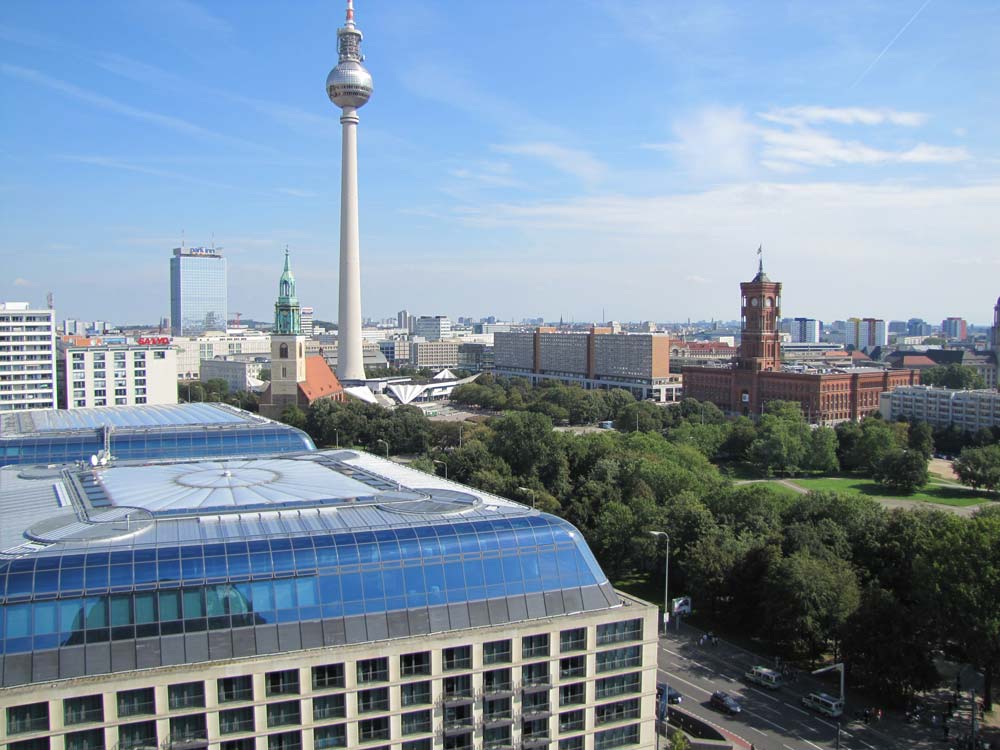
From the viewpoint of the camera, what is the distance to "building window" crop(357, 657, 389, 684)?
25766 mm

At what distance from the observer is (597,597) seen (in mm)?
29641

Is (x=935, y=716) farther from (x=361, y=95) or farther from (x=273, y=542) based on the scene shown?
(x=361, y=95)

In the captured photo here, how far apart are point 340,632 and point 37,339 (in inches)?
3475

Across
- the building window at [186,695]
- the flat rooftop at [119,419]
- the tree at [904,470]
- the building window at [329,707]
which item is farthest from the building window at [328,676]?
the tree at [904,470]

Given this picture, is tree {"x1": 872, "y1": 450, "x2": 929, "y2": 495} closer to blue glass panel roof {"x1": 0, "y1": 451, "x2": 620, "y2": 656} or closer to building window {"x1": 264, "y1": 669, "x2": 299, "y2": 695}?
blue glass panel roof {"x1": 0, "y1": 451, "x2": 620, "y2": 656}

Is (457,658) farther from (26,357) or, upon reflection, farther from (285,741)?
(26,357)

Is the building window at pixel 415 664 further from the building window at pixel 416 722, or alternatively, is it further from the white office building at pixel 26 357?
the white office building at pixel 26 357

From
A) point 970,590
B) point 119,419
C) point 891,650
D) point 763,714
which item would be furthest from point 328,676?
point 119,419

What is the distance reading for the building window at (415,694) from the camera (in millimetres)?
26250

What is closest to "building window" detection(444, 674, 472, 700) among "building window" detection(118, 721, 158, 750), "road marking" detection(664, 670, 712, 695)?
"building window" detection(118, 721, 158, 750)

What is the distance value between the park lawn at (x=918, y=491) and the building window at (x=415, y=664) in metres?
61.3

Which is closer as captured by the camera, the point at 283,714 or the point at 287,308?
the point at 283,714

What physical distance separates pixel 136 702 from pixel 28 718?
2.66 metres

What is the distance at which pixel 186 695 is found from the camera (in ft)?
79.0
